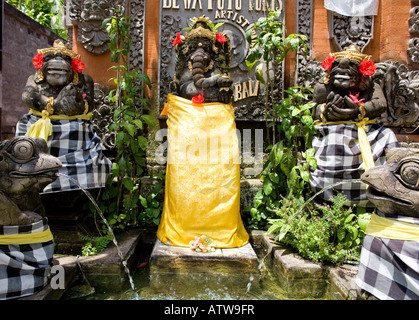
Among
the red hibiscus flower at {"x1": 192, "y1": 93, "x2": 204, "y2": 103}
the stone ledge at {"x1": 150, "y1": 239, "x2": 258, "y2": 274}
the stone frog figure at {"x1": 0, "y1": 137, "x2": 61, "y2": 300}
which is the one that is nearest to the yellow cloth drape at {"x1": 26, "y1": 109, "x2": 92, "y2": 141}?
the stone frog figure at {"x1": 0, "y1": 137, "x2": 61, "y2": 300}

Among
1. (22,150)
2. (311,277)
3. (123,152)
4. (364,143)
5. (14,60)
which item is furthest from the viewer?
(14,60)

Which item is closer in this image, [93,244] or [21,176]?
[21,176]

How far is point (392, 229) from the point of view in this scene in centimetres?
208

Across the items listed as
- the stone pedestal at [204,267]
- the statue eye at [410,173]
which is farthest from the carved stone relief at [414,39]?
the stone pedestal at [204,267]

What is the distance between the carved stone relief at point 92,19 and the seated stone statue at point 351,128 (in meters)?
3.20

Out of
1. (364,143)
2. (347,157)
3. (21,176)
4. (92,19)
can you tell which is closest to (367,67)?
(364,143)

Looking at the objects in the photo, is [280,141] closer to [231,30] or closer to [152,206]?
[152,206]

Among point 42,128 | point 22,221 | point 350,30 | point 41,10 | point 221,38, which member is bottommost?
point 22,221

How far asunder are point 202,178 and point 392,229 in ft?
6.47

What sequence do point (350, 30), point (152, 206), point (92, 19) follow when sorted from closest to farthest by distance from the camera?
point (152, 206)
point (92, 19)
point (350, 30)

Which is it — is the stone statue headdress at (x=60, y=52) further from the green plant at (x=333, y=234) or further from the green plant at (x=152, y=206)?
the green plant at (x=333, y=234)

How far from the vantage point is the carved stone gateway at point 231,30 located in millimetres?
4805

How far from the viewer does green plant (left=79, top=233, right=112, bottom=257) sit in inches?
129

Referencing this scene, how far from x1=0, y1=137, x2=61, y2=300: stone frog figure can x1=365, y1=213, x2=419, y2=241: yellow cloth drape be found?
2.40 metres
